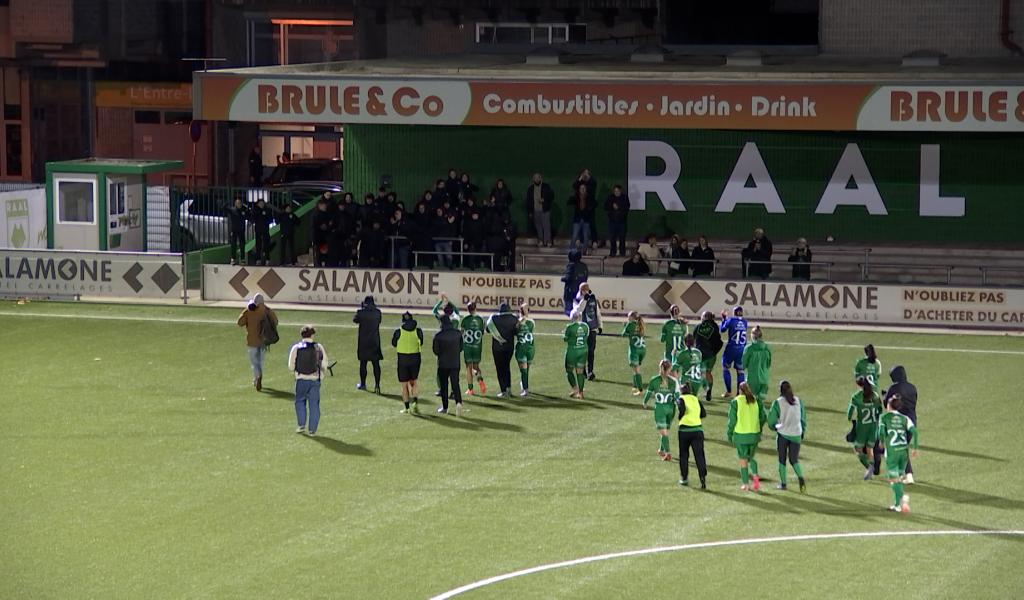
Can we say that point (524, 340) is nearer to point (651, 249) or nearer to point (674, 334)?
point (674, 334)

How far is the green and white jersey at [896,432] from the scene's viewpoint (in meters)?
23.4

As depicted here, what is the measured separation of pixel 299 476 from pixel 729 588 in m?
7.67

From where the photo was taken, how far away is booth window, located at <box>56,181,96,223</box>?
149 feet

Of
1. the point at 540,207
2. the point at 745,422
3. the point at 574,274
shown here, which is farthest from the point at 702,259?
the point at 745,422

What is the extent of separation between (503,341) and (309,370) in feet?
14.3

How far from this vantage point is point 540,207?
4516 cm

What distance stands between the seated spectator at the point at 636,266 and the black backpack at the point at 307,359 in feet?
47.9

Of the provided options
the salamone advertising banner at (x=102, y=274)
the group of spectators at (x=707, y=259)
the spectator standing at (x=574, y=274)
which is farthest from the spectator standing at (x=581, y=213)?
the salamone advertising banner at (x=102, y=274)

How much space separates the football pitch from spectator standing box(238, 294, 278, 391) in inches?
20.5

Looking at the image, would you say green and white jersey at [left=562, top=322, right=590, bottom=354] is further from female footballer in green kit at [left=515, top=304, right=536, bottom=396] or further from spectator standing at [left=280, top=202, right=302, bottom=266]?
spectator standing at [left=280, top=202, right=302, bottom=266]

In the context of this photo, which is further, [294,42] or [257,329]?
[294,42]

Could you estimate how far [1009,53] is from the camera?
160ft

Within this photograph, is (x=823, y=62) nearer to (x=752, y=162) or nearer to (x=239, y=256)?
(x=752, y=162)

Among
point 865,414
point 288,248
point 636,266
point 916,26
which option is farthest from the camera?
point 916,26
